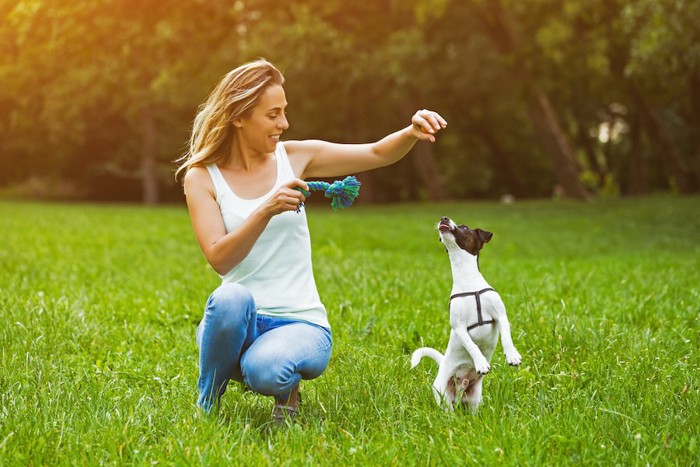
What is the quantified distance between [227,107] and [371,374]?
62.1 inches

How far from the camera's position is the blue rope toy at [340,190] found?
12.0 ft

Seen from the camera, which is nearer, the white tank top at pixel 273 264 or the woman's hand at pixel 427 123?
the woman's hand at pixel 427 123

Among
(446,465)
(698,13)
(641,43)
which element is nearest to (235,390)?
(446,465)

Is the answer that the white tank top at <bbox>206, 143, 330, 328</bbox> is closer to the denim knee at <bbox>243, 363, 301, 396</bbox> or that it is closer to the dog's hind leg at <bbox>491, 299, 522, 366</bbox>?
the denim knee at <bbox>243, 363, 301, 396</bbox>

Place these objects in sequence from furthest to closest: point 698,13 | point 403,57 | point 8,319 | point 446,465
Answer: point 403,57 < point 698,13 < point 8,319 < point 446,465

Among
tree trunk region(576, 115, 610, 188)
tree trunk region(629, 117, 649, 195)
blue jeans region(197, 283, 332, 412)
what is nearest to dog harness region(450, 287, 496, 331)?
blue jeans region(197, 283, 332, 412)

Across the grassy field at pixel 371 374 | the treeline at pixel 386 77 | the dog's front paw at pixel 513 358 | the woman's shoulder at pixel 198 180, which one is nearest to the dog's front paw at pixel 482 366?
A: the dog's front paw at pixel 513 358

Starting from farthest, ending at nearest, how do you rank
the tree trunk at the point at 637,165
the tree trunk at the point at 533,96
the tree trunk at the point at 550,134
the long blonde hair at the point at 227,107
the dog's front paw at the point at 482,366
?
the tree trunk at the point at 637,165 → the tree trunk at the point at 550,134 → the tree trunk at the point at 533,96 → the long blonde hair at the point at 227,107 → the dog's front paw at the point at 482,366

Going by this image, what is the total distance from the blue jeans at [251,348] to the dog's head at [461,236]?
0.85 metres

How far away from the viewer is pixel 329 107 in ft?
107

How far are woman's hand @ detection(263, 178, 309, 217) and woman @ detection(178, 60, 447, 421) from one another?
4 cm

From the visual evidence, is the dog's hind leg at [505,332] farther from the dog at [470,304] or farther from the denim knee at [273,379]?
the denim knee at [273,379]

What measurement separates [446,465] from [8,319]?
359cm

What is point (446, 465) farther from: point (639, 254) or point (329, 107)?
point (329, 107)
